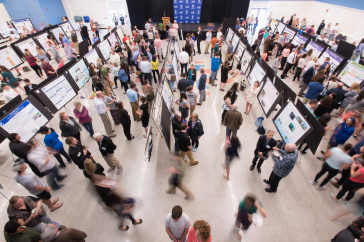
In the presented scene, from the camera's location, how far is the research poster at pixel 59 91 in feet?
17.1

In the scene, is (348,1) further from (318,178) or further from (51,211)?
(51,211)

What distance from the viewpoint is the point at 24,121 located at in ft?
14.4

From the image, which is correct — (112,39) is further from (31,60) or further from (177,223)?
(177,223)

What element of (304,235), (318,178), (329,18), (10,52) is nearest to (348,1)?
(329,18)

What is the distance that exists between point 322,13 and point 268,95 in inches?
641

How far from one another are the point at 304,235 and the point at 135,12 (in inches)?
797

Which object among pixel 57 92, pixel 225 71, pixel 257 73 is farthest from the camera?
pixel 225 71

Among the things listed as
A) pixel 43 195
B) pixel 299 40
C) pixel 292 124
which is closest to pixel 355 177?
pixel 292 124

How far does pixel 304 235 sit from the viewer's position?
3.34 m

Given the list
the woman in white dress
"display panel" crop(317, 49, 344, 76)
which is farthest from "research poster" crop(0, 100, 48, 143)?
"display panel" crop(317, 49, 344, 76)

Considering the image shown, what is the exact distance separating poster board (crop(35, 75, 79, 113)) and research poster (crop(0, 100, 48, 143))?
1.67 feet

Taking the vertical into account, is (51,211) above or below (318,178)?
below

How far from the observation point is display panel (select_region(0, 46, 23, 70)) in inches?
336

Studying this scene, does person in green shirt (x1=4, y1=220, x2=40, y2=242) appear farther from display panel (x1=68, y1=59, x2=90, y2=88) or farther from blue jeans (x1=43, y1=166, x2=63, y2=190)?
display panel (x1=68, y1=59, x2=90, y2=88)
